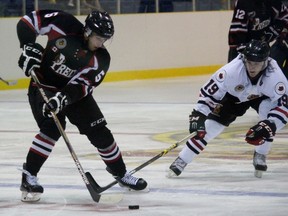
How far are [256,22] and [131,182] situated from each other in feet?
10.7

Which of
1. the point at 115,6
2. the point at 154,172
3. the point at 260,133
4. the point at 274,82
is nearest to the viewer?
the point at 260,133

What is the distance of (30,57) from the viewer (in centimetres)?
505

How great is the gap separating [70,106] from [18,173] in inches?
39.3

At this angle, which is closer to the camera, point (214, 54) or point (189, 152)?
point (189, 152)

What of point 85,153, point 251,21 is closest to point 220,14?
point 251,21

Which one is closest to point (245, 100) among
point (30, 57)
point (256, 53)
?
point (256, 53)

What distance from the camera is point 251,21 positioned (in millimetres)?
8305

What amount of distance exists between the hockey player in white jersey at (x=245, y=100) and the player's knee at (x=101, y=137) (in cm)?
52

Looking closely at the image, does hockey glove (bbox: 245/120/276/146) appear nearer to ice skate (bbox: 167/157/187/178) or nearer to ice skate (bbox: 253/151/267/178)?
ice skate (bbox: 253/151/267/178)

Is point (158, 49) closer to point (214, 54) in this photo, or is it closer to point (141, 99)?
point (214, 54)

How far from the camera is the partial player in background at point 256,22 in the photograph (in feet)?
27.1

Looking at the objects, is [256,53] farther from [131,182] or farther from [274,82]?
[131,182]

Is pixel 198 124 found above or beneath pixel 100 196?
above

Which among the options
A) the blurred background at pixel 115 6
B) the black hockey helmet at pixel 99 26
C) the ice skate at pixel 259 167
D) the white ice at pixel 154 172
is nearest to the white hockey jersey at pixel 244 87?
the ice skate at pixel 259 167
